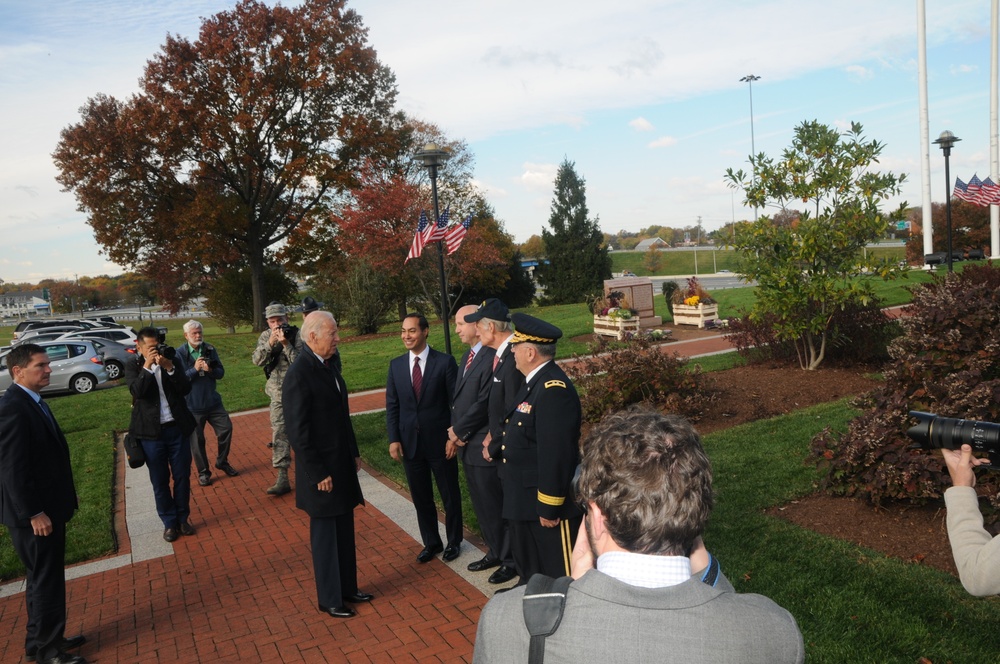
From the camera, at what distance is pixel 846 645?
407 cm

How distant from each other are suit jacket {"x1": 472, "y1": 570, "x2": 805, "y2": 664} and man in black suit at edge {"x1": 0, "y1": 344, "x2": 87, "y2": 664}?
4.27 m

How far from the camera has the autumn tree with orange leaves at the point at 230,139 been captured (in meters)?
29.7

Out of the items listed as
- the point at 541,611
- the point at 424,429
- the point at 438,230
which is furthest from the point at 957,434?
the point at 438,230

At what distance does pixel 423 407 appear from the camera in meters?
6.20

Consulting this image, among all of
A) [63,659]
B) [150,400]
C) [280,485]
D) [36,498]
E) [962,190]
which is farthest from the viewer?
[962,190]

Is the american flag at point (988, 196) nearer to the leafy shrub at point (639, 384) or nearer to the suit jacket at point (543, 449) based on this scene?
the leafy shrub at point (639, 384)

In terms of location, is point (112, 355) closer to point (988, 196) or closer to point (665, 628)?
point (665, 628)

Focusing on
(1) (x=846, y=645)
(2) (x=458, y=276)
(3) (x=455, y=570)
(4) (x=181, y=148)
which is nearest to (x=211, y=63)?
(4) (x=181, y=148)

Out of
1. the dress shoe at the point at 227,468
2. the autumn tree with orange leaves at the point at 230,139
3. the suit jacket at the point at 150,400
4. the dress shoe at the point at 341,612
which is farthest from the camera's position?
the autumn tree with orange leaves at the point at 230,139

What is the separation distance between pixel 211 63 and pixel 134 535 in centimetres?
2733

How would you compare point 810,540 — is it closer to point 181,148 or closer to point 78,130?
point 181,148

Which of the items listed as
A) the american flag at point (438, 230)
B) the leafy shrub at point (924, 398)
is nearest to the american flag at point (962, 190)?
the american flag at point (438, 230)

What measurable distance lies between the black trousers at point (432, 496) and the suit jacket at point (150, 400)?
244 cm

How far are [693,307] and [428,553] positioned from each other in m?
15.6
